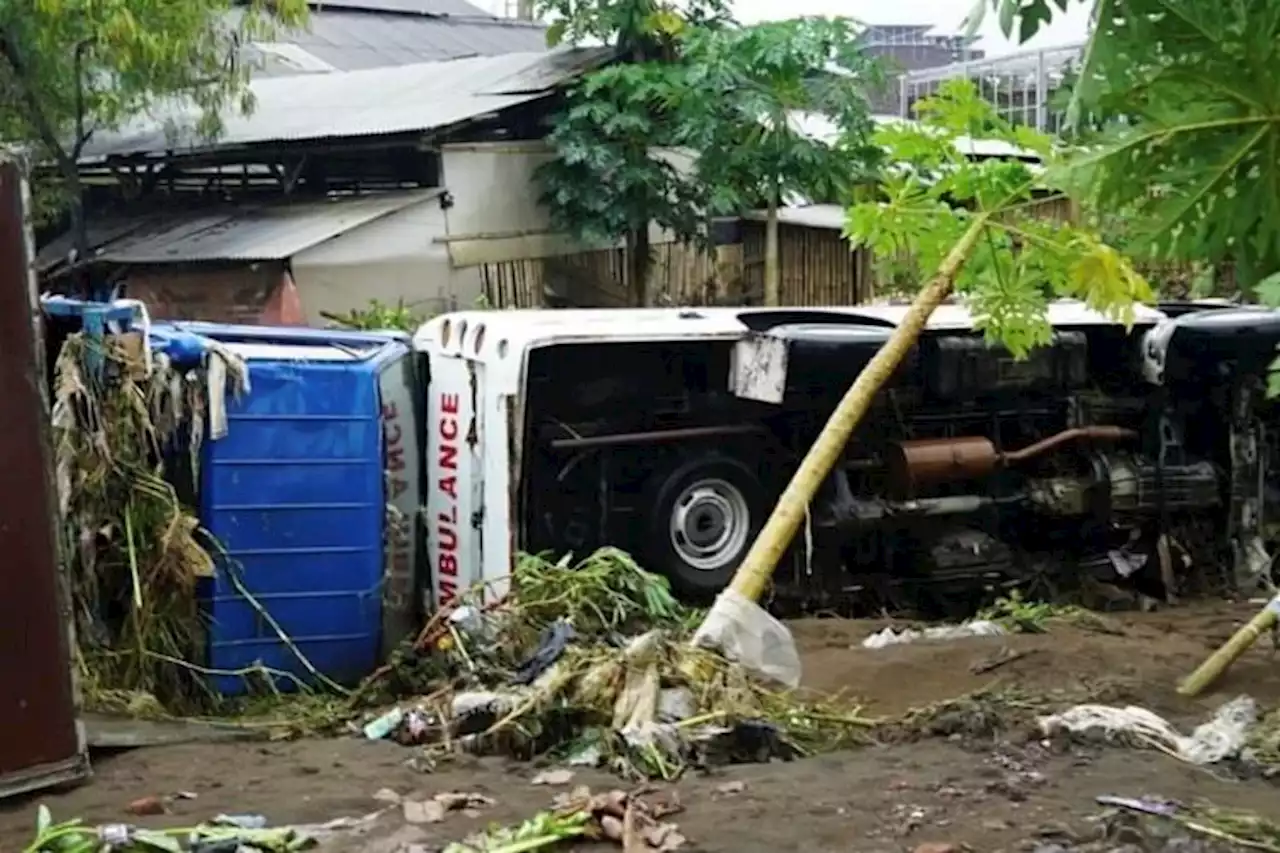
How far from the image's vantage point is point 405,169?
1653 cm

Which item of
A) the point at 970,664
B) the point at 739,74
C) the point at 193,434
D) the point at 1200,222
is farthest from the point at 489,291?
the point at 1200,222

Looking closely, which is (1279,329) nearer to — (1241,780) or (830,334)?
(830,334)

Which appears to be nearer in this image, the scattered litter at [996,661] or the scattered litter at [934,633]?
the scattered litter at [996,661]

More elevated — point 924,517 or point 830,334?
point 830,334

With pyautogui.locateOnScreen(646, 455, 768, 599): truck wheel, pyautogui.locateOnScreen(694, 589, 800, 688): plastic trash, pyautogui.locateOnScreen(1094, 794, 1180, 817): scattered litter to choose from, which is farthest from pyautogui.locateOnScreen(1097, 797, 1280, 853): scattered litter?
pyautogui.locateOnScreen(646, 455, 768, 599): truck wheel

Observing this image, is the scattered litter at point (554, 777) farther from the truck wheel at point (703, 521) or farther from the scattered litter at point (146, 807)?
the truck wheel at point (703, 521)

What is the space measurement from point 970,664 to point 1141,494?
9.51ft

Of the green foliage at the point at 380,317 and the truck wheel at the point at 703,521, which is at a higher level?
the green foliage at the point at 380,317

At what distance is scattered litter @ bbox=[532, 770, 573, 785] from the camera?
5539 millimetres

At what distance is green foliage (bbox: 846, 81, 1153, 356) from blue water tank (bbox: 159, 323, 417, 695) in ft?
8.34

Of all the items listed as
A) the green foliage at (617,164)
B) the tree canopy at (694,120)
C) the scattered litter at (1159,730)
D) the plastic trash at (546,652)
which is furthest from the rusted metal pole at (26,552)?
the green foliage at (617,164)

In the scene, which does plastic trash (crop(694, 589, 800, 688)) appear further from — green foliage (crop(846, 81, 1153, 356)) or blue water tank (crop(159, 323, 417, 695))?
blue water tank (crop(159, 323, 417, 695))

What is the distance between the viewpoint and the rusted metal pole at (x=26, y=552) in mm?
5520

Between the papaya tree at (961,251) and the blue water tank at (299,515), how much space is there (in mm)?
1992
